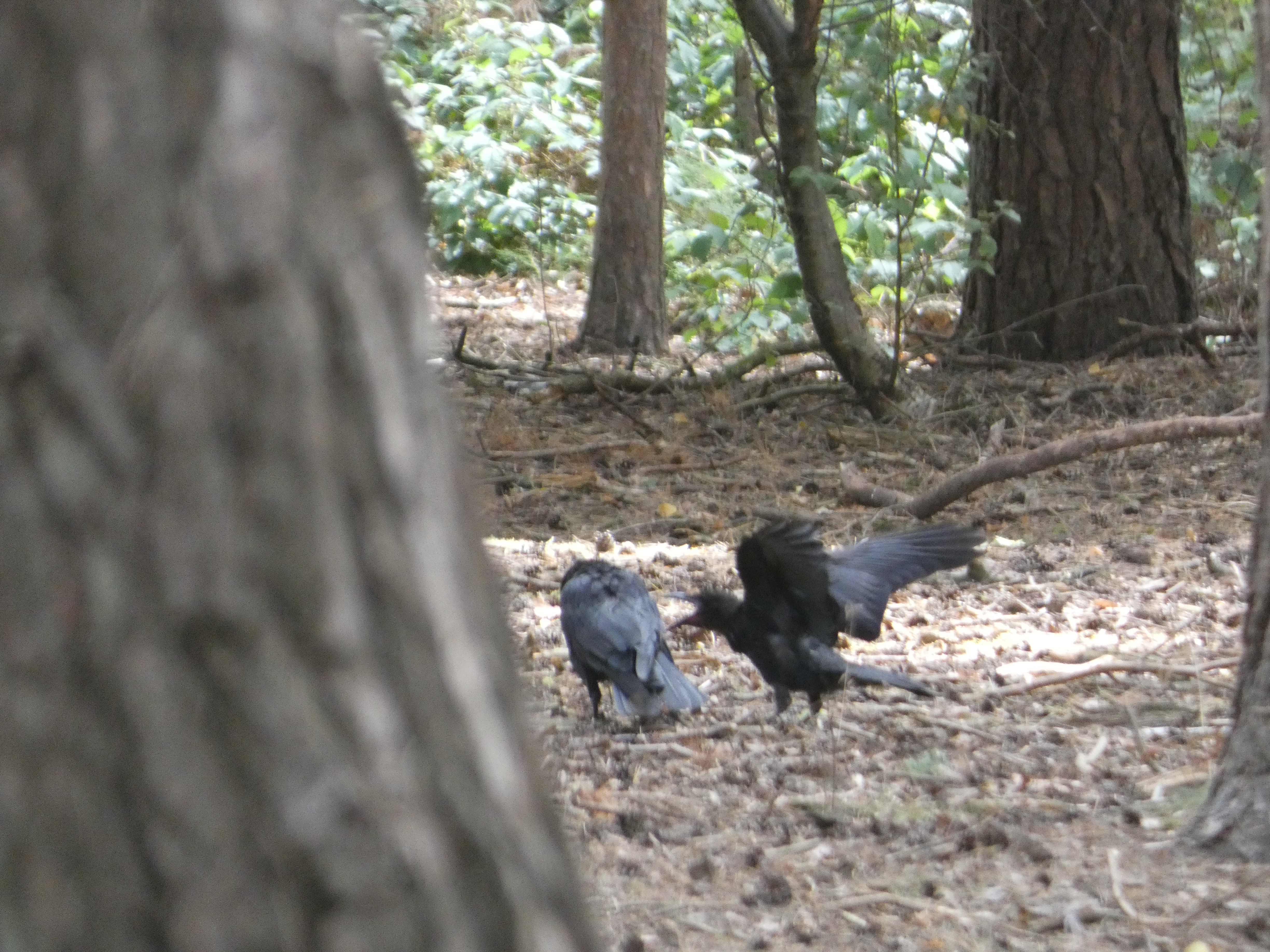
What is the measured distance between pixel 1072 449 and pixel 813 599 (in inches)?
67.8

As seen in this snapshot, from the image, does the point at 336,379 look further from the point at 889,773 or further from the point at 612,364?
the point at 612,364

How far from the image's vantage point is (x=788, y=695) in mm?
4238

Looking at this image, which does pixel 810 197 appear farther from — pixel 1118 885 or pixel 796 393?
pixel 1118 885

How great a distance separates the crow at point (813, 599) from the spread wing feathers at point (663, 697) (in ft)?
0.72

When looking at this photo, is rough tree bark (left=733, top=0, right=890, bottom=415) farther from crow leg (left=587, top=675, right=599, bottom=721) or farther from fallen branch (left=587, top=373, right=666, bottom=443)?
crow leg (left=587, top=675, right=599, bottom=721)

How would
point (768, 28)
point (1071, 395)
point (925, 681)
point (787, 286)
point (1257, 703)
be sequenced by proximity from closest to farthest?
point (1257, 703)
point (925, 681)
point (768, 28)
point (1071, 395)
point (787, 286)

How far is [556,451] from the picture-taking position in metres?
7.26

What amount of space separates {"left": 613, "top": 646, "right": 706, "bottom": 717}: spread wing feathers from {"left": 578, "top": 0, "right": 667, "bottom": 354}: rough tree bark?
6280mm

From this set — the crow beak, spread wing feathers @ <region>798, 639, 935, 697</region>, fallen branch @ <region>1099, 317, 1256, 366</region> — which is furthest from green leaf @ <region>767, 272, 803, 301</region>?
spread wing feathers @ <region>798, 639, 935, 697</region>

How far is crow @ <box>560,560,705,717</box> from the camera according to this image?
13.5 feet

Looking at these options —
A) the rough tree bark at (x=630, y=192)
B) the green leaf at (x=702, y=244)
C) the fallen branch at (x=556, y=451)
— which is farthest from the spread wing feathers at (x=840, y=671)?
the rough tree bark at (x=630, y=192)

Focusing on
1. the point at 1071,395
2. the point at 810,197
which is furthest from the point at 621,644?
the point at 1071,395

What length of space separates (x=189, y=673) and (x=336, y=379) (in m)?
0.24

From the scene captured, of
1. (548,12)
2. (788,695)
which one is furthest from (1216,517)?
(548,12)
